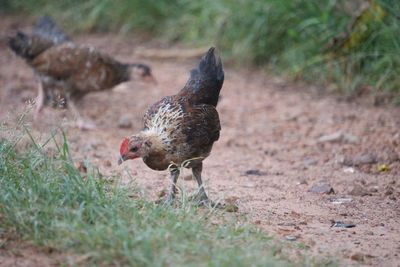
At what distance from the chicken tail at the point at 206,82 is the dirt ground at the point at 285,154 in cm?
68

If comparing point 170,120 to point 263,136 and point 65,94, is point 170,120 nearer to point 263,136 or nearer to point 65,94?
point 263,136

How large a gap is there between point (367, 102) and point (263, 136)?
169 centimetres

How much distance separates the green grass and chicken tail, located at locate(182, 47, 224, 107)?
4.27 ft

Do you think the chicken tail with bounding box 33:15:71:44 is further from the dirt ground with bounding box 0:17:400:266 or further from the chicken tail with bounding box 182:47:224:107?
the chicken tail with bounding box 182:47:224:107

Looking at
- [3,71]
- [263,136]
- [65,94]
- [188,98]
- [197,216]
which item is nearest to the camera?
[197,216]

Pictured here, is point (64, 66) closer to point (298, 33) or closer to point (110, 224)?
point (298, 33)

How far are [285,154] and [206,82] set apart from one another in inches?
74.7

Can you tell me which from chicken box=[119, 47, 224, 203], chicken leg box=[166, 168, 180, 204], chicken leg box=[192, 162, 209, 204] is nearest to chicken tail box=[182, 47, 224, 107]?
chicken box=[119, 47, 224, 203]

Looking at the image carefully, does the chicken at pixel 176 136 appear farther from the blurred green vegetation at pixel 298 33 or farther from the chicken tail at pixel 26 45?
the blurred green vegetation at pixel 298 33

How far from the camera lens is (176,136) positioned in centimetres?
536

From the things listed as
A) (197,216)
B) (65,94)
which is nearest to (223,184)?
(197,216)

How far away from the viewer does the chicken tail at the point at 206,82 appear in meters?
5.86

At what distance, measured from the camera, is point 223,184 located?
627 centimetres

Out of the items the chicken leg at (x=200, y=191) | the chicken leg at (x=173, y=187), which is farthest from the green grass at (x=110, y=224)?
the chicken leg at (x=173, y=187)
